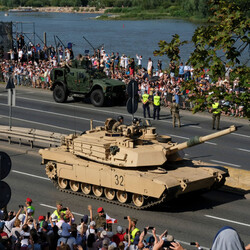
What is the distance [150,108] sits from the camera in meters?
39.0

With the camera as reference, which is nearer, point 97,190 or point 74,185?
point 97,190

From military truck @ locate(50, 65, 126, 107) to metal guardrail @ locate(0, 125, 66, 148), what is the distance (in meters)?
7.98

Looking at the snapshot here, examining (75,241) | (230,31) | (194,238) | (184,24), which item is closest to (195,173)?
(194,238)

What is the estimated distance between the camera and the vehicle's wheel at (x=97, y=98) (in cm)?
3875

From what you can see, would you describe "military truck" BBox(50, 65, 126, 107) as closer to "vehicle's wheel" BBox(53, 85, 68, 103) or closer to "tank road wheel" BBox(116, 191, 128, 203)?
"vehicle's wheel" BBox(53, 85, 68, 103)

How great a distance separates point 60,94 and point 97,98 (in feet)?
8.61

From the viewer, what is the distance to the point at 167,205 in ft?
73.0

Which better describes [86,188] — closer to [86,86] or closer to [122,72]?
[86,86]

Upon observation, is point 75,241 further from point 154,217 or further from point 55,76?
point 55,76

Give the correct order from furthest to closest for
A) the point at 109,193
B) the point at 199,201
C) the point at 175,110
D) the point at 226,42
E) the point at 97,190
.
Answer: the point at 175,110 < the point at 97,190 < the point at 199,201 < the point at 109,193 < the point at 226,42

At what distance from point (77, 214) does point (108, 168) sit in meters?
1.96

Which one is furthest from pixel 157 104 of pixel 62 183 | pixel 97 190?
pixel 97 190

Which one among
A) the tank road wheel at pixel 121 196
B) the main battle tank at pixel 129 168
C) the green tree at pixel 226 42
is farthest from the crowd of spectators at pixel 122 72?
the green tree at pixel 226 42

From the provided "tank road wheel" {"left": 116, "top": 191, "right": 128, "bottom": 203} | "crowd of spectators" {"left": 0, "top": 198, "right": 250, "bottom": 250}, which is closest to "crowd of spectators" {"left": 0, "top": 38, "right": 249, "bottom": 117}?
"tank road wheel" {"left": 116, "top": 191, "right": 128, "bottom": 203}
